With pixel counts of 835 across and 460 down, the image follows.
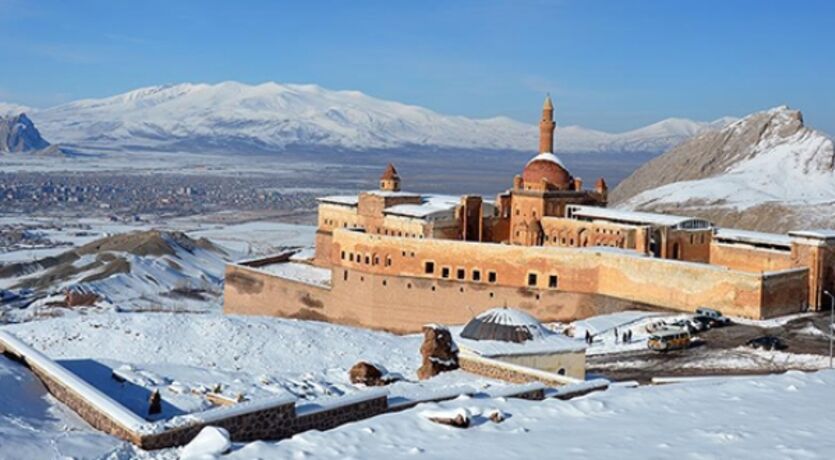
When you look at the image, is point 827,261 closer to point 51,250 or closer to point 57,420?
point 57,420

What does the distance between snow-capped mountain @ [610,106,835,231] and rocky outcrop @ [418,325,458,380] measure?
55.8 m

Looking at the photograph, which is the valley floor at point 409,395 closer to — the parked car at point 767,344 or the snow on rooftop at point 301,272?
the parked car at point 767,344

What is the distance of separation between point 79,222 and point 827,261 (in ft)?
346

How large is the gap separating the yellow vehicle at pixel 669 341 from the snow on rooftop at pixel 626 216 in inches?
439

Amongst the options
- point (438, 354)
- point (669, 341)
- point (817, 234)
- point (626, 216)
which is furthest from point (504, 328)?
point (626, 216)

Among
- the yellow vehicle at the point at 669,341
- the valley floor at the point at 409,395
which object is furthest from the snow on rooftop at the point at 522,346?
the yellow vehicle at the point at 669,341

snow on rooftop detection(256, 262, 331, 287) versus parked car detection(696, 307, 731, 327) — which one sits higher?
parked car detection(696, 307, 731, 327)

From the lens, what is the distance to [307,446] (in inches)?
382

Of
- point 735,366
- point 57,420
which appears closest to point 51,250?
point 735,366

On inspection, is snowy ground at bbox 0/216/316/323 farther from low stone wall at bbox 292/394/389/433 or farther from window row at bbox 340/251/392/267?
low stone wall at bbox 292/394/389/433

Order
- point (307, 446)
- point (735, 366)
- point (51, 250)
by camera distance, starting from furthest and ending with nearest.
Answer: point (51, 250) < point (735, 366) < point (307, 446)

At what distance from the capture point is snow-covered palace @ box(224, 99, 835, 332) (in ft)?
111

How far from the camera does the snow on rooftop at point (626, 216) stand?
3934 centimetres

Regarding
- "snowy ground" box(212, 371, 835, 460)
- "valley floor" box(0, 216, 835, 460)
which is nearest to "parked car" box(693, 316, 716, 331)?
"valley floor" box(0, 216, 835, 460)
